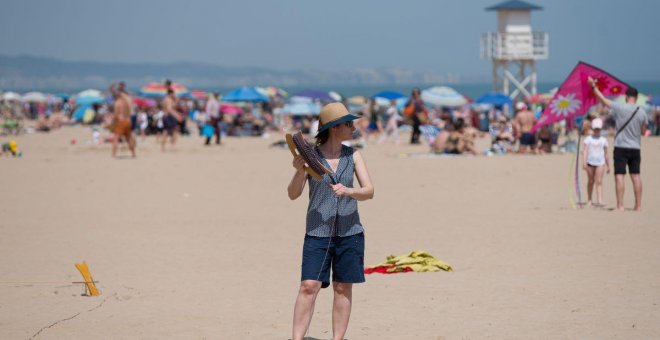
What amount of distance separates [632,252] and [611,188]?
5903 millimetres

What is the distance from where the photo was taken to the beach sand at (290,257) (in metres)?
6.57

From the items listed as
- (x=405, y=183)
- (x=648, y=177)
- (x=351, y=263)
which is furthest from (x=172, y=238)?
(x=648, y=177)

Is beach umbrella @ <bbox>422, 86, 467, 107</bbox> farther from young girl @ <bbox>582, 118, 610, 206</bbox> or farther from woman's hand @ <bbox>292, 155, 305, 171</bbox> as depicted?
woman's hand @ <bbox>292, 155, 305, 171</bbox>

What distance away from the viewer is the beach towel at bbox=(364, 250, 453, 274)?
8.32 meters

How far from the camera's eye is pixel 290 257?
361 inches

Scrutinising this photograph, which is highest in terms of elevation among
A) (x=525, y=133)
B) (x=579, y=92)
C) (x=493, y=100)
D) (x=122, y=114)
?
(x=579, y=92)

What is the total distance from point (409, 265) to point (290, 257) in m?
1.28

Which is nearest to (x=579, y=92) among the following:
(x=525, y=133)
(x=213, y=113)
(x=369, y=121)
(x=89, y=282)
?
(x=89, y=282)

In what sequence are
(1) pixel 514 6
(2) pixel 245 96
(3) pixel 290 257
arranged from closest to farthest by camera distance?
(3) pixel 290 257 → (2) pixel 245 96 → (1) pixel 514 6

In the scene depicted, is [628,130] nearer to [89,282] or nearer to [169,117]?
[89,282]

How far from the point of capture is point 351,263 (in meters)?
5.55

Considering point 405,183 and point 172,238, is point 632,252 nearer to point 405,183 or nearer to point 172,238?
point 172,238

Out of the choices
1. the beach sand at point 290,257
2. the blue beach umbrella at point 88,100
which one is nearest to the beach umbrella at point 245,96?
the blue beach umbrella at point 88,100

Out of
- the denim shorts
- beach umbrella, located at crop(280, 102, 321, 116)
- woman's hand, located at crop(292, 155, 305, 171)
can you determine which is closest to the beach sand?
the denim shorts
